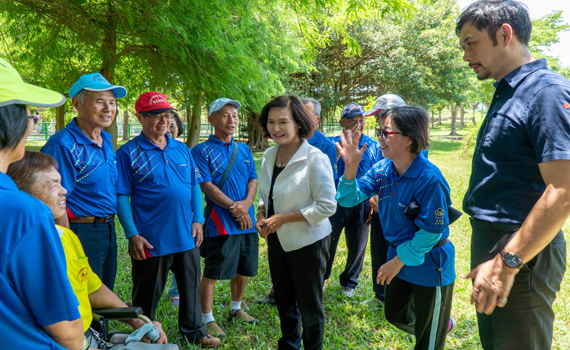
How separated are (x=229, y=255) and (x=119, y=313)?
1459 mm

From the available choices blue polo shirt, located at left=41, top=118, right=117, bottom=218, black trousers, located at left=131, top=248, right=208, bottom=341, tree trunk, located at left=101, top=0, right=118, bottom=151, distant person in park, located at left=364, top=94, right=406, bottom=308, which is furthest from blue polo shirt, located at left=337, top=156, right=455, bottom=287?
tree trunk, located at left=101, top=0, right=118, bottom=151

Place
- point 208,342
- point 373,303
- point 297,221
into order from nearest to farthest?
1. point 297,221
2. point 208,342
3. point 373,303

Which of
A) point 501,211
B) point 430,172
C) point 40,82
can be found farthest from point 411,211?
point 40,82

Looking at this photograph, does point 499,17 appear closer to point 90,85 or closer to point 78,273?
point 78,273

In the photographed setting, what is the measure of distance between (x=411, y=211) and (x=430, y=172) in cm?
27

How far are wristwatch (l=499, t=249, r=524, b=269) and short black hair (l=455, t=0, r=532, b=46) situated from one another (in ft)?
3.25

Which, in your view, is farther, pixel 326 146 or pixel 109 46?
pixel 109 46

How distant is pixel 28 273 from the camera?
1.13 metres

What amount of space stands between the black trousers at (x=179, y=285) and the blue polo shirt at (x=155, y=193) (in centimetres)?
11

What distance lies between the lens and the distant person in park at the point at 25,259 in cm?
111

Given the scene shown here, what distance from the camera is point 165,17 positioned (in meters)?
4.65

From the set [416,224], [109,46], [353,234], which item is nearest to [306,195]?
[416,224]

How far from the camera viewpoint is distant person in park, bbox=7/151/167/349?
1.83 metres

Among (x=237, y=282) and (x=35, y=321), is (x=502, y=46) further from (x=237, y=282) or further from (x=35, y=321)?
(x=237, y=282)
